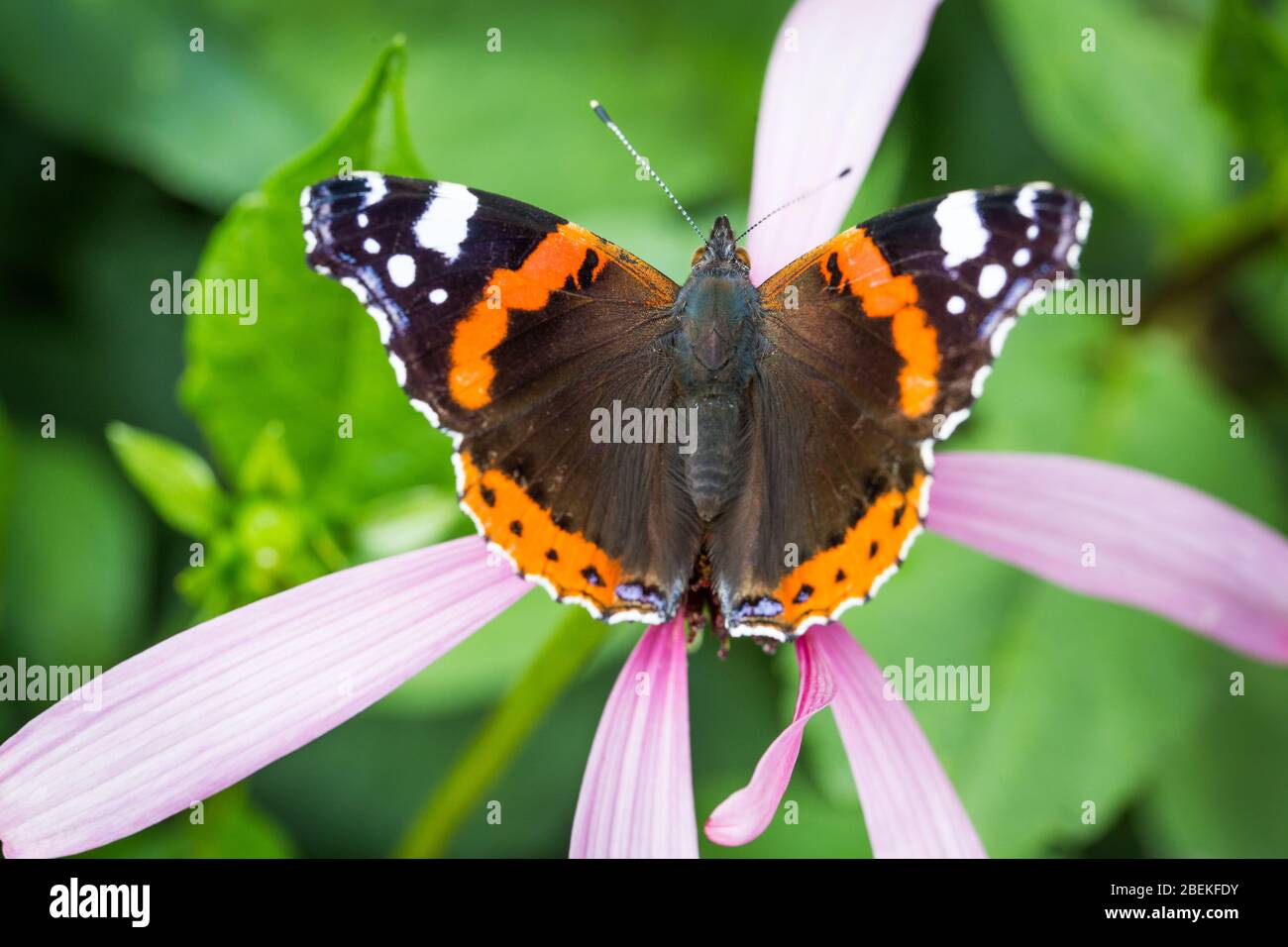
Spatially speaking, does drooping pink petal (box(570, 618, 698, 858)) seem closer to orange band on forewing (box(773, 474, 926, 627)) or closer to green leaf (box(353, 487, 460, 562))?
orange band on forewing (box(773, 474, 926, 627))

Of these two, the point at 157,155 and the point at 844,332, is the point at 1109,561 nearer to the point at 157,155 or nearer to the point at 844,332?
the point at 844,332

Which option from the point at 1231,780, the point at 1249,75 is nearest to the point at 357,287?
the point at 1249,75

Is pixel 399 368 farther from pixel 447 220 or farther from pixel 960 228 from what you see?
pixel 960 228

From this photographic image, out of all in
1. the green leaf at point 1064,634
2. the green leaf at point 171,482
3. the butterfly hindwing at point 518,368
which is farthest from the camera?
the green leaf at point 1064,634

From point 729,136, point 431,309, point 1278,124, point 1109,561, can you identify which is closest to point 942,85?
point 729,136

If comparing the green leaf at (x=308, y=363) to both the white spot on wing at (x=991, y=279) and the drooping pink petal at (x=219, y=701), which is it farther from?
the white spot on wing at (x=991, y=279)

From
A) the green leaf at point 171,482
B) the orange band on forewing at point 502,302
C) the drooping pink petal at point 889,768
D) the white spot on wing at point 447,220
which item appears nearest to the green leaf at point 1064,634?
the drooping pink petal at point 889,768
